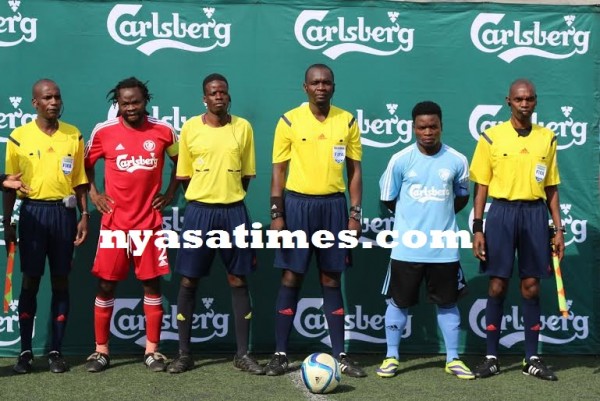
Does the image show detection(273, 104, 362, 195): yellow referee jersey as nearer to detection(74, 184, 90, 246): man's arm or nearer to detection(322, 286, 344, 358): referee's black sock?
detection(322, 286, 344, 358): referee's black sock

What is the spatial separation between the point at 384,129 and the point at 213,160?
4.87ft

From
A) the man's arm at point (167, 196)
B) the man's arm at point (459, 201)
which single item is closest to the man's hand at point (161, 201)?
the man's arm at point (167, 196)

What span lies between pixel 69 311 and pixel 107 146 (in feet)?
4.59

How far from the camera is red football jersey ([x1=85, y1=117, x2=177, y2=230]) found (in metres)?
6.46

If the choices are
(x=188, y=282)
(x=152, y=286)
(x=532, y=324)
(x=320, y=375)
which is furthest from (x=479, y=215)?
(x=152, y=286)

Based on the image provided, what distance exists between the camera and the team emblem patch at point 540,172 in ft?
21.0

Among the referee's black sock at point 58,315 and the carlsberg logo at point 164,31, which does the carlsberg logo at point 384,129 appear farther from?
the referee's black sock at point 58,315

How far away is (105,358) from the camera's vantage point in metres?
6.60

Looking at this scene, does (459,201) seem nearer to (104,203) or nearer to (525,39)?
(525,39)

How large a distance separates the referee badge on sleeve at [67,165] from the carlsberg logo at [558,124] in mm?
2962

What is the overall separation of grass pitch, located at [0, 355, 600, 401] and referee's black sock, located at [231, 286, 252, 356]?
0.19m

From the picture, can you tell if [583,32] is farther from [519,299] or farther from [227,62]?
[227,62]

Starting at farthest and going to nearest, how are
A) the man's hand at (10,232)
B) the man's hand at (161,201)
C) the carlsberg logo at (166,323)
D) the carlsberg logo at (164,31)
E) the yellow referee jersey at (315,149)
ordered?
the carlsberg logo at (166,323) < the carlsberg logo at (164,31) < the man's hand at (161,201) < the yellow referee jersey at (315,149) < the man's hand at (10,232)

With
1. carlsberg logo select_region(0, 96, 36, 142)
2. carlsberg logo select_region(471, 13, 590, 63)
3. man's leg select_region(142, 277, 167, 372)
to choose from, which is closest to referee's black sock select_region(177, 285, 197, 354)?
man's leg select_region(142, 277, 167, 372)
